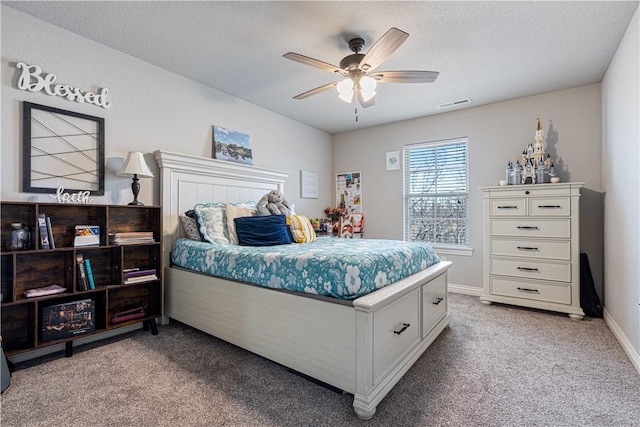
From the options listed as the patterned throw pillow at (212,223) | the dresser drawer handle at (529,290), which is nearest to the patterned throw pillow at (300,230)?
the patterned throw pillow at (212,223)

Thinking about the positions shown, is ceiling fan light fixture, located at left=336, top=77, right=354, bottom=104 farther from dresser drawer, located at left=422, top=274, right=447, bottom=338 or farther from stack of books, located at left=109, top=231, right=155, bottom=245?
stack of books, located at left=109, top=231, right=155, bottom=245

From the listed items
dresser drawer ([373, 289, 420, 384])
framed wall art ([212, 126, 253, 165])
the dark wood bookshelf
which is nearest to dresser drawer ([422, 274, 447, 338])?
dresser drawer ([373, 289, 420, 384])

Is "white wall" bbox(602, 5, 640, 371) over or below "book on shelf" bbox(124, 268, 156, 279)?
over

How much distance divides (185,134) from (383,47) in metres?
2.19

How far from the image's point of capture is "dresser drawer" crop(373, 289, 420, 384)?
160cm

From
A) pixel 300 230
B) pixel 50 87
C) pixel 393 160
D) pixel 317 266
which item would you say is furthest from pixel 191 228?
pixel 393 160

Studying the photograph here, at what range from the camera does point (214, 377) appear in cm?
186

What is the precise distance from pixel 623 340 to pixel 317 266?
249 centimetres

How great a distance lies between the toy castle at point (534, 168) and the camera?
3.21 metres

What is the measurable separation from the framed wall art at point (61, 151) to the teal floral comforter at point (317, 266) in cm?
100

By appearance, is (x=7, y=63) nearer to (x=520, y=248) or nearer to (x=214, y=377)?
(x=214, y=377)

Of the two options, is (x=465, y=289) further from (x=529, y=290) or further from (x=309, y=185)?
(x=309, y=185)

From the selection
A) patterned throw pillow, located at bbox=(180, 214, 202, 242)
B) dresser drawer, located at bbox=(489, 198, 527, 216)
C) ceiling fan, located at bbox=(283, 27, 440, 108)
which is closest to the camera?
ceiling fan, located at bbox=(283, 27, 440, 108)

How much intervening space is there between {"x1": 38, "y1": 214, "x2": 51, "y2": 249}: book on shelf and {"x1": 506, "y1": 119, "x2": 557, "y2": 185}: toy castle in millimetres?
4284
